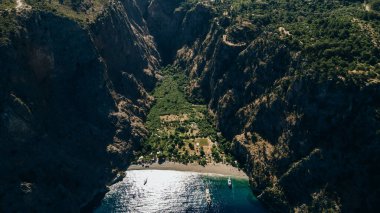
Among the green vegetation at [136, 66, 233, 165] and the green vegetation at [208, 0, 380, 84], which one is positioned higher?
the green vegetation at [208, 0, 380, 84]

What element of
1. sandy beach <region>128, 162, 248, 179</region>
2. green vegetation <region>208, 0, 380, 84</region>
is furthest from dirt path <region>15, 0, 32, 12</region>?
green vegetation <region>208, 0, 380, 84</region>

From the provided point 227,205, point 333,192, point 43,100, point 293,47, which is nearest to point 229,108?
point 293,47

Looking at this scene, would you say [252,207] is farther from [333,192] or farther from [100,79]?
[100,79]

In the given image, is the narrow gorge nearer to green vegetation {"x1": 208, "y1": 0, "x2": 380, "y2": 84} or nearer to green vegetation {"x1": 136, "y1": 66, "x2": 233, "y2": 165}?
green vegetation {"x1": 208, "y1": 0, "x2": 380, "y2": 84}

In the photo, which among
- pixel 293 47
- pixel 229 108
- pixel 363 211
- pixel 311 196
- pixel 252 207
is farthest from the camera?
pixel 229 108

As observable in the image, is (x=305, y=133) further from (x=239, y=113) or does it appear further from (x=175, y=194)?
(x=175, y=194)

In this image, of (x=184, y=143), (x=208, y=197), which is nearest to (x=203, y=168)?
(x=184, y=143)
